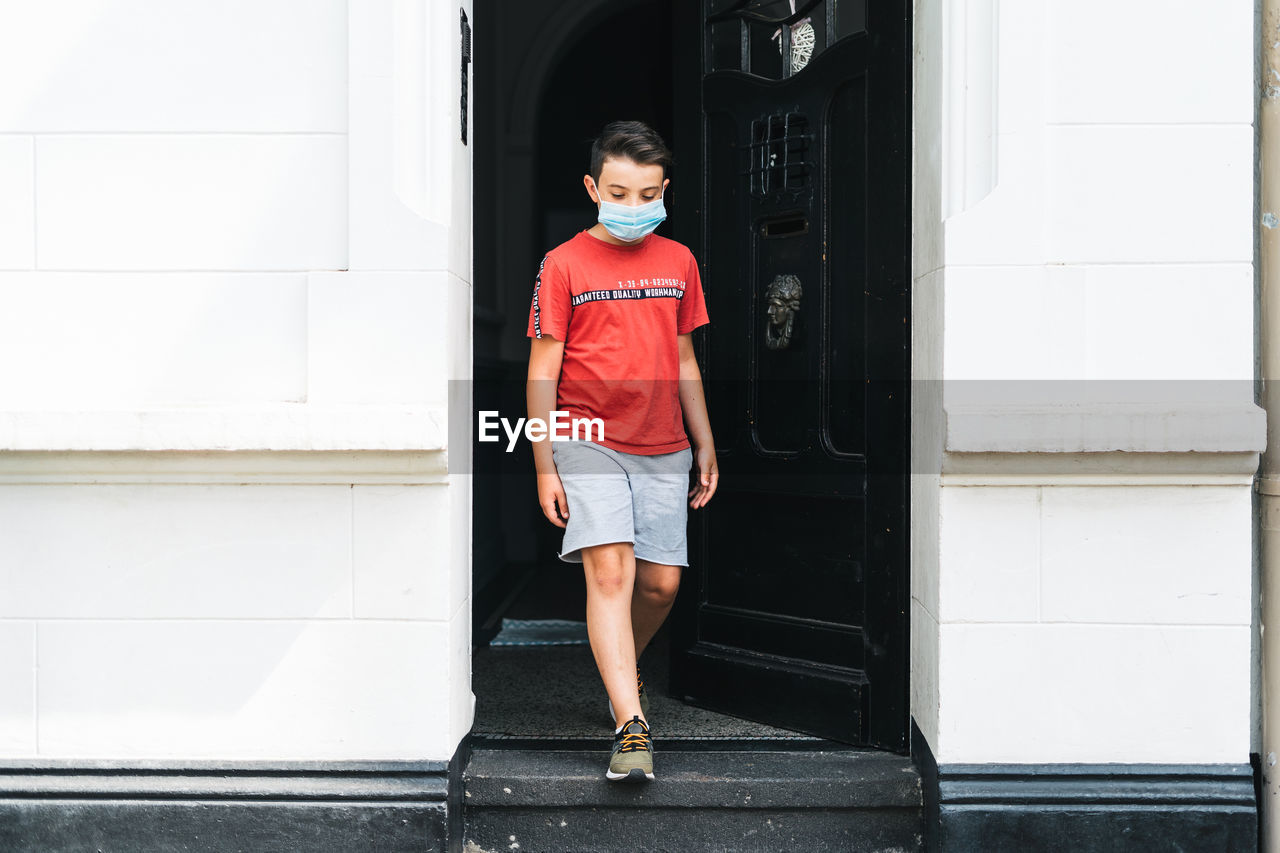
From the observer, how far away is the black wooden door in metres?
3.17

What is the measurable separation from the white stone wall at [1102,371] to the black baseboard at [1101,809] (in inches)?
1.9

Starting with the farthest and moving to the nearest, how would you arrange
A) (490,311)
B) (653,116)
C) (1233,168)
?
(653,116) < (490,311) < (1233,168)

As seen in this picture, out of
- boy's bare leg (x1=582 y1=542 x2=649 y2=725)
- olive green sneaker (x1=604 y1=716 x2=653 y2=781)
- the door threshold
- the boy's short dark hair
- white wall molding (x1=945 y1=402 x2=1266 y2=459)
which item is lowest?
the door threshold

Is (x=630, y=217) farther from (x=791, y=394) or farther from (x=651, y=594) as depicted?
(x=651, y=594)

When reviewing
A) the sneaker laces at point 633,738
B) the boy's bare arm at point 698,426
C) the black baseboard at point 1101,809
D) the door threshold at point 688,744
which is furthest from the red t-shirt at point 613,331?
the black baseboard at point 1101,809

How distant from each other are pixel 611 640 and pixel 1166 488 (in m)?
1.54

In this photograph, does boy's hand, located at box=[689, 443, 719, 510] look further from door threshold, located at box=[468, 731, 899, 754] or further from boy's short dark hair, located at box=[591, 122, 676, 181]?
boy's short dark hair, located at box=[591, 122, 676, 181]

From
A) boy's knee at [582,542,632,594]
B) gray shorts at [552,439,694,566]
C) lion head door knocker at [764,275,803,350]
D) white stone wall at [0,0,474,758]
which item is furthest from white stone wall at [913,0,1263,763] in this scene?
white stone wall at [0,0,474,758]

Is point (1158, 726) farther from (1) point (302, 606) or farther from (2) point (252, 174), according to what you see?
(2) point (252, 174)

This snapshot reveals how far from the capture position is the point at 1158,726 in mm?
2826

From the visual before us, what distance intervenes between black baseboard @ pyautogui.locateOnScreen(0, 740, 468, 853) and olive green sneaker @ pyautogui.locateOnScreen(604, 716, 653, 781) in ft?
1.45

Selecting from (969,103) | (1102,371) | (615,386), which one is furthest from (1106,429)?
(615,386)

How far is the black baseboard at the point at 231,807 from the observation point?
2.84 m

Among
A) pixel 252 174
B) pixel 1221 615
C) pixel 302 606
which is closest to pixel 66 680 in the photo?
pixel 302 606
